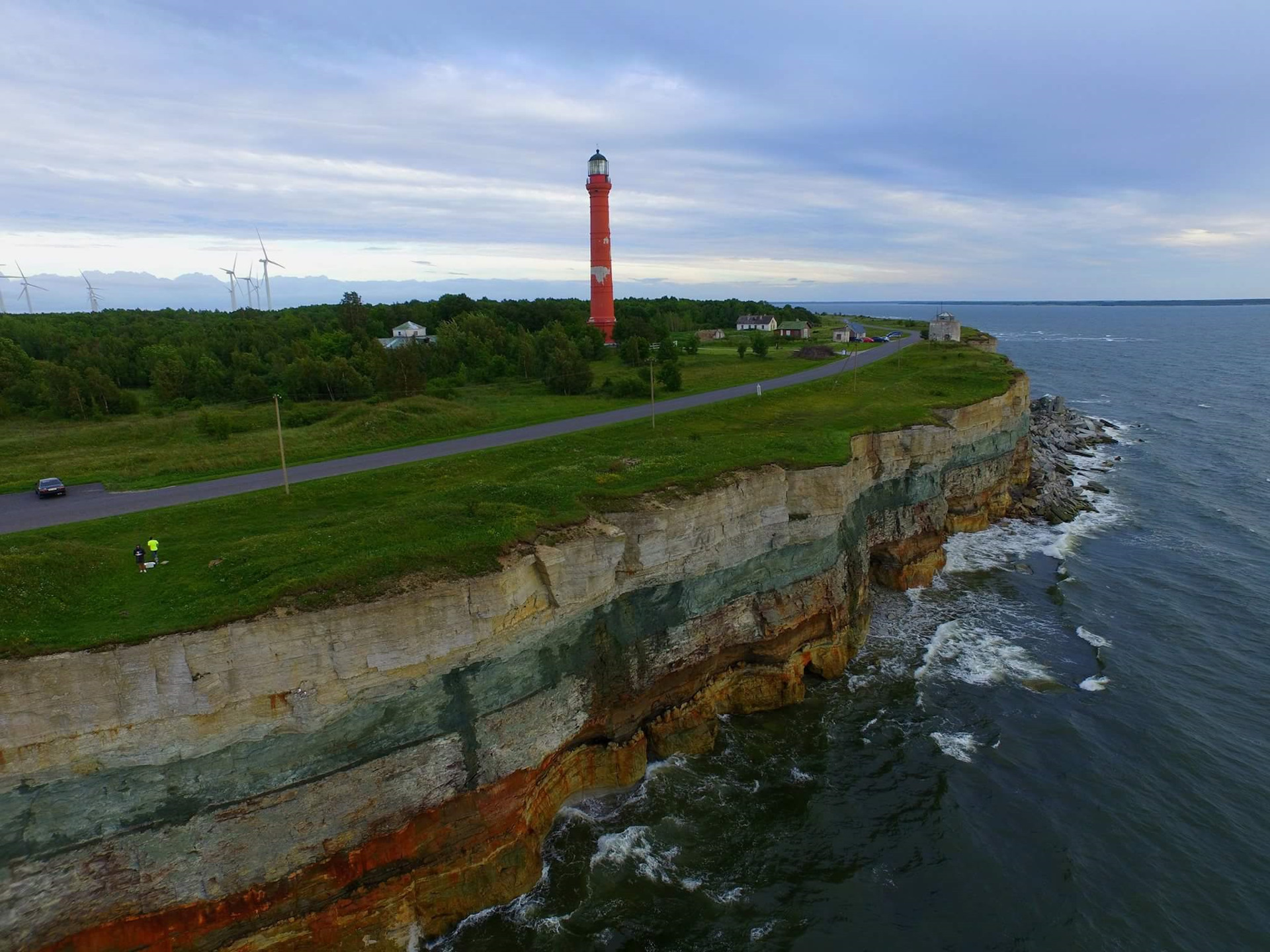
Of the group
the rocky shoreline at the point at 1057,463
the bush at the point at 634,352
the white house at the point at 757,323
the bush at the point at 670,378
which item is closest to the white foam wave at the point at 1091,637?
the rocky shoreline at the point at 1057,463

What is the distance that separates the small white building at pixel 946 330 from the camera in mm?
86938

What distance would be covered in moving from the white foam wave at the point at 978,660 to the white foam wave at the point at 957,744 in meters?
3.33

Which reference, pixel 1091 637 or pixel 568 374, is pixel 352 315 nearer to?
pixel 568 374

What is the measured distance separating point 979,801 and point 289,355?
214 ft

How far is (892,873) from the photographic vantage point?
60.9ft

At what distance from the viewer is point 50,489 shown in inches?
1047

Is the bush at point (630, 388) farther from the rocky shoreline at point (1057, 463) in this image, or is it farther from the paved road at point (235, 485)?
the rocky shoreline at point (1057, 463)

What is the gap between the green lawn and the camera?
1199 inches

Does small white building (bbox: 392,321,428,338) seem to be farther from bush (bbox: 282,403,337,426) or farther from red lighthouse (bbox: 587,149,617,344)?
bush (bbox: 282,403,337,426)

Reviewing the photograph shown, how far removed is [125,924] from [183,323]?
98.5 m

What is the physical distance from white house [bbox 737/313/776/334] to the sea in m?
78.0

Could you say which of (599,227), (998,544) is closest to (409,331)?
(599,227)

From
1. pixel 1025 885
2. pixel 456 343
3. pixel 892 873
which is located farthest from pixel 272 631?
pixel 456 343

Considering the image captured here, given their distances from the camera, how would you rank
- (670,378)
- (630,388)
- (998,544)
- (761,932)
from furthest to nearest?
(670,378), (630,388), (998,544), (761,932)
